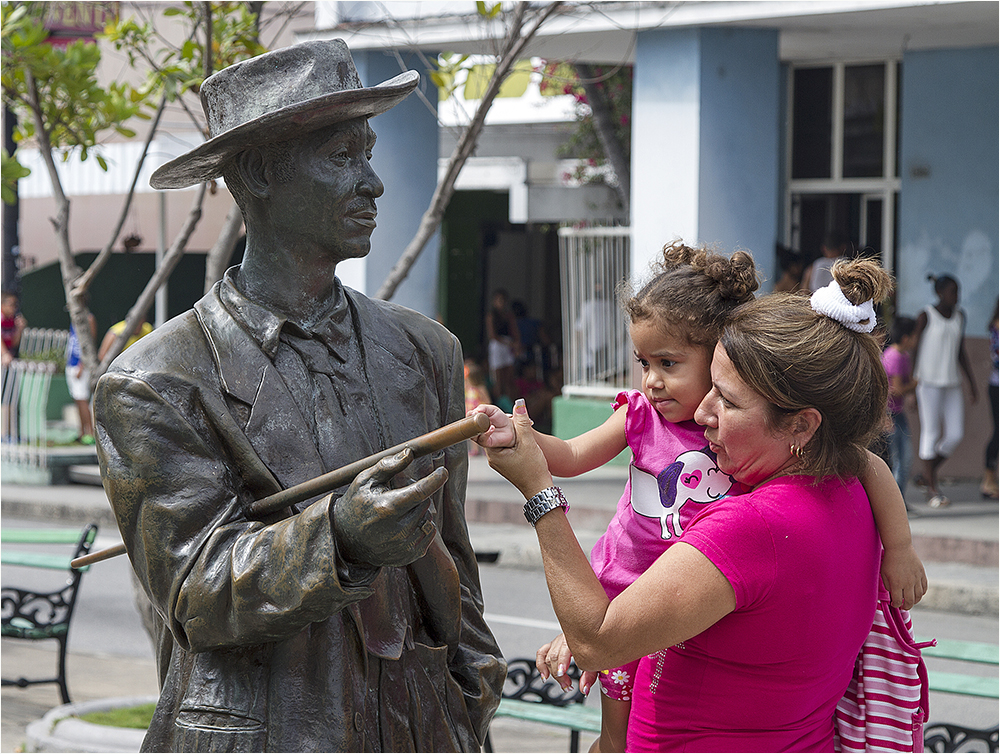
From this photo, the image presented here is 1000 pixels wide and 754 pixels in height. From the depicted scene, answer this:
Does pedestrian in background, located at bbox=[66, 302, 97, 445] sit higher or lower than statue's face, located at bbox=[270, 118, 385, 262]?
lower

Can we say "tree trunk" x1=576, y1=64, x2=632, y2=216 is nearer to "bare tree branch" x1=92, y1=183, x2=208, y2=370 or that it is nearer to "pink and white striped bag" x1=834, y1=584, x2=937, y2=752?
"bare tree branch" x1=92, y1=183, x2=208, y2=370

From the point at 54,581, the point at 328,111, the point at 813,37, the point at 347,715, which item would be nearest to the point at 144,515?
the point at 347,715

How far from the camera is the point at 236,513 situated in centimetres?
192

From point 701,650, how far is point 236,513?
0.86 metres

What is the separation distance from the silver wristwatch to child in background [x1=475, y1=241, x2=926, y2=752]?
0.54m

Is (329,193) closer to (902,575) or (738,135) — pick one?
(902,575)

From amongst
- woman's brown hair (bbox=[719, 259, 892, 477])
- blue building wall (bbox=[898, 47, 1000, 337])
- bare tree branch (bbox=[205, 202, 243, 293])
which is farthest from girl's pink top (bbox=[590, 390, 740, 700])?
blue building wall (bbox=[898, 47, 1000, 337])

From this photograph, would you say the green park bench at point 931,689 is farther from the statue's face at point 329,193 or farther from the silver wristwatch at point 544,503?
the statue's face at point 329,193

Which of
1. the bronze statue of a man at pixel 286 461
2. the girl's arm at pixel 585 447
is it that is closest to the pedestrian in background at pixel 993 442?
the girl's arm at pixel 585 447

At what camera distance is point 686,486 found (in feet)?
9.02

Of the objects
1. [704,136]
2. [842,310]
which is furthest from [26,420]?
[842,310]

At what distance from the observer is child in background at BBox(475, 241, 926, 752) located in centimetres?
266

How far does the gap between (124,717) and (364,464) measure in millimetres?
4095

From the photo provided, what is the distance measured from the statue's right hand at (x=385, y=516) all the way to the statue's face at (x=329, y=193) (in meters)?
0.48
